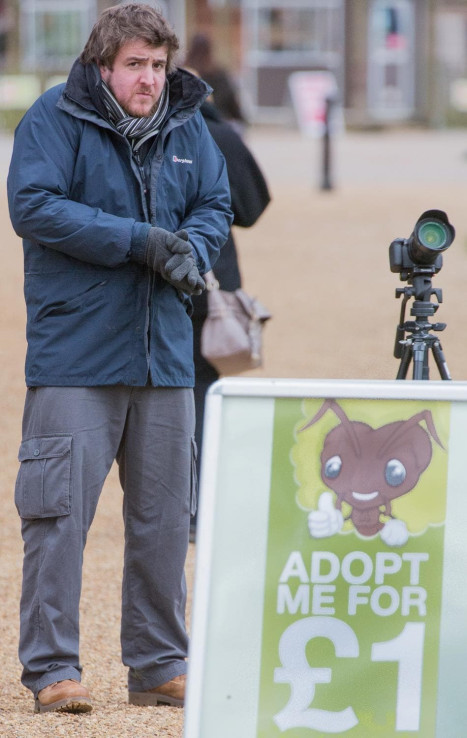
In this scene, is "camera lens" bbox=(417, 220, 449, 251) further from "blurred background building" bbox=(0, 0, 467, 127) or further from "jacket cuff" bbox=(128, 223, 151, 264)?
"blurred background building" bbox=(0, 0, 467, 127)

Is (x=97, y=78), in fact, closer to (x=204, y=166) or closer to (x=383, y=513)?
(x=204, y=166)

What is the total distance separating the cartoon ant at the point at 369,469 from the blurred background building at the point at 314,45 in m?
26.5

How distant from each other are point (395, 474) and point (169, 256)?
2.99 ft

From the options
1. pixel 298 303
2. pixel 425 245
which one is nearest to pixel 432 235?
pixel 425 245

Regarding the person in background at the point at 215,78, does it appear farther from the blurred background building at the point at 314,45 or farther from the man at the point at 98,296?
the blurred background building at the point at 314,45

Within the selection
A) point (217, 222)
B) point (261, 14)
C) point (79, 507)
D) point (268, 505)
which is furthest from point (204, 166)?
point (261, 14)

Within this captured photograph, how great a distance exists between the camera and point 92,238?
3352mm

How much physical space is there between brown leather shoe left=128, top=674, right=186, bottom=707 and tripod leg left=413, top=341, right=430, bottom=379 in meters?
1.02

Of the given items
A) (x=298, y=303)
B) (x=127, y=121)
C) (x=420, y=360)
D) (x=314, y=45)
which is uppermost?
(x=314, y=45)

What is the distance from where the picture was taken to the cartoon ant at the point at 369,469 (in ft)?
9.05

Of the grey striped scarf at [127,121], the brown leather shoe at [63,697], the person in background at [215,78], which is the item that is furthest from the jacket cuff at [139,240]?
the person in background at [215,78]

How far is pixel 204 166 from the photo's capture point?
367 centimetres

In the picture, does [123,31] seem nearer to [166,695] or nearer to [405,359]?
[405,359]

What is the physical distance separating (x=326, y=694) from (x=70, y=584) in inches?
39.5
